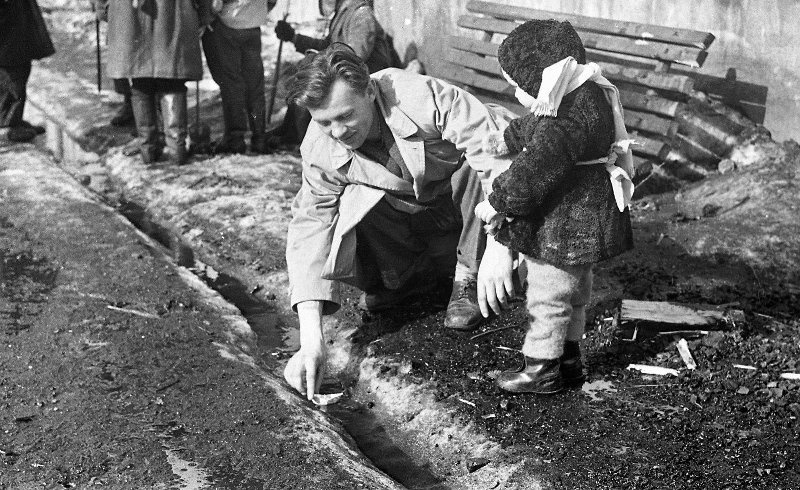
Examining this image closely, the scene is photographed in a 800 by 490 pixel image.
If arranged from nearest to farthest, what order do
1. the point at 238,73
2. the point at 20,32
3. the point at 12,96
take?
1. the point at 238,73
2. the point at 20,32
3. the point at 12,96

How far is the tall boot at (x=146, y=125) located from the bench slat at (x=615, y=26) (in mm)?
2611

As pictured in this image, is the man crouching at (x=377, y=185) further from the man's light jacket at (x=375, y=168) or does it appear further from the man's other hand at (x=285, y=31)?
the man's other hand at (x=285, y=31)

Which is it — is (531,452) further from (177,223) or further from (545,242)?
(177,223)

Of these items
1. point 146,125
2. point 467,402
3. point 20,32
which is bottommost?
point 467,402

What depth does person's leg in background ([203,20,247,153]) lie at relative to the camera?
7152mm

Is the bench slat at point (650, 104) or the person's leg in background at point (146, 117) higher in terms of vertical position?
the bench slat at point (650, 104)

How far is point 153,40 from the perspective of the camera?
6922mm

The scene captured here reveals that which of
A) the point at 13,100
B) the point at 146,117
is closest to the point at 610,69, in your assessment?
the point at 146,117

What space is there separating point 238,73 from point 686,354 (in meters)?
4.36

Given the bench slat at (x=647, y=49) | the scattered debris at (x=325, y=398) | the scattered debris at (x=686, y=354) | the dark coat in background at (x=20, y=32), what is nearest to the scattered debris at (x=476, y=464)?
the scattered debris at (x=325, y=398)

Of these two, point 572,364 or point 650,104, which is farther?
point 650,104

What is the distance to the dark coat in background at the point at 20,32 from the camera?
7867mm

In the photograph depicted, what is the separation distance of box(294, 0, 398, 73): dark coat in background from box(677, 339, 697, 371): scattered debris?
3201 mm

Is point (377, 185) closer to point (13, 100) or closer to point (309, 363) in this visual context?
point (309, 363)
